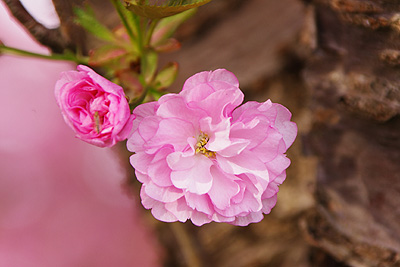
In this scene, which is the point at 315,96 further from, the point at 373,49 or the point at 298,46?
the point at 298,46

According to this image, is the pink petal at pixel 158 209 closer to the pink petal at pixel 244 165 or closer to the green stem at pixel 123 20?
the pink petal at pixel 244 165

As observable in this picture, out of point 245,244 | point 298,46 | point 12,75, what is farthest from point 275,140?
point 12,75

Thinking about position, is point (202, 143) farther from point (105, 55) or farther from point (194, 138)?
point (105, 55)

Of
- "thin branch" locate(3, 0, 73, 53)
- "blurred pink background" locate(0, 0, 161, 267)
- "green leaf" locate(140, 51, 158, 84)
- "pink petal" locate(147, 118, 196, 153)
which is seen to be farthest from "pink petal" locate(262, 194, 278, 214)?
"blurred pink background" locate(0, 0, 161, 267)

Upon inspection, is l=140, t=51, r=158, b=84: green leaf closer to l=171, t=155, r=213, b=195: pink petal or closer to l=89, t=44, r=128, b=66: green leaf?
l=89, t=44, r=128, b=66: green leaf

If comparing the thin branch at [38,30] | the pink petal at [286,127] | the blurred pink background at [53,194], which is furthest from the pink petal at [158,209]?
the blurred pink background at [53,194]

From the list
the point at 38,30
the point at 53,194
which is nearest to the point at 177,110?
the point at 38,30

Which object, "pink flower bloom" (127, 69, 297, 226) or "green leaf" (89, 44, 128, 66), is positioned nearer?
"pink flower bloom" (127, 69, 297, 226)
